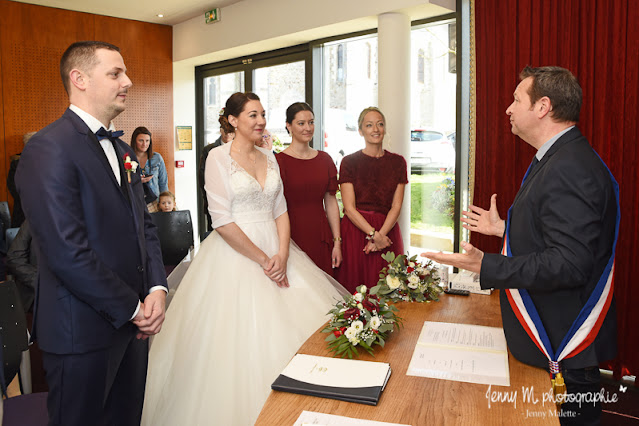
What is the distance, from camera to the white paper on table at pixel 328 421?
1.35m

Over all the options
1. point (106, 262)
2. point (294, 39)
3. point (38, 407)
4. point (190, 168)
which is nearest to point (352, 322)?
point (106, 262)

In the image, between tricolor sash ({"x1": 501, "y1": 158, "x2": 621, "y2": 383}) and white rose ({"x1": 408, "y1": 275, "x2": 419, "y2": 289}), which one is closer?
tricolor sash ({"x1": 501, "y1": 158, "x2": 621, "y2": 383})

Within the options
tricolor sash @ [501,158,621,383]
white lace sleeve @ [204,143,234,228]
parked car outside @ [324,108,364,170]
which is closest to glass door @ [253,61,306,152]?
parked car outside @ [324,108,364,170]

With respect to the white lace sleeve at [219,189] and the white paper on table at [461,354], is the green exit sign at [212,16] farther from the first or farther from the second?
the white paper on table at [461,354]

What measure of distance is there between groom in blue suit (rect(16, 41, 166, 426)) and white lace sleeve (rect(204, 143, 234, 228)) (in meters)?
0.89

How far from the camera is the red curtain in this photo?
3.62 meters

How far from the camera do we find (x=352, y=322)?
1.83m

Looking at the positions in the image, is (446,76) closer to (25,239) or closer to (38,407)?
(25,239)

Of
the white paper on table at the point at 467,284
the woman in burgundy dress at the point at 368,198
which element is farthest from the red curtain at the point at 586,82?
the white paper on table at the point at 467,284

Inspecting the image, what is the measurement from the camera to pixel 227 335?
2.65 metres

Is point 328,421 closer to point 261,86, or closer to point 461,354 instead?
point 461,354

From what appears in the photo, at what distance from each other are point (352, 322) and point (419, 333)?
32 cm

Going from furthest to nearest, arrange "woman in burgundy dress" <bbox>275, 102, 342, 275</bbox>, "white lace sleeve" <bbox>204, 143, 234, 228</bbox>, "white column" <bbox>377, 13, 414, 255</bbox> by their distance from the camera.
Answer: "white column" <bbox>377, 13, 414, 255</bbox> → "woman in burgundy dress" <bbox>275, 102, 342, 275</bbox> → "white lace sleeve" <bbox>204, 143, 234, 228</bbox>

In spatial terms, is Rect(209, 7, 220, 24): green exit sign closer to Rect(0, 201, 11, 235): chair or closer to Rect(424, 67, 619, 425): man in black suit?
Rect(0, 201, 11, 235): chair
